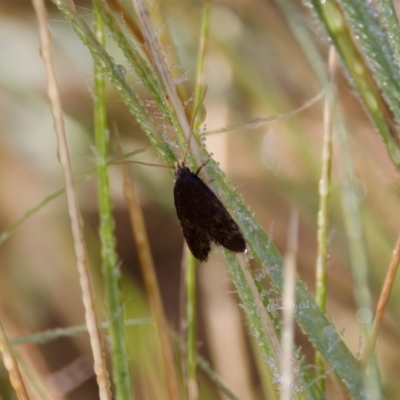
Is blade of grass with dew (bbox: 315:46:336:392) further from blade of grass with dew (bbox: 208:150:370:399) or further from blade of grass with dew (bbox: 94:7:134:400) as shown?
blade of grass with dew (bbox: 94:7:134:400)

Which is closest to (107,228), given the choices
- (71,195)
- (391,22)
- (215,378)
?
(71,195)

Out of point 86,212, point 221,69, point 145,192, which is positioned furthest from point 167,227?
point 221,69

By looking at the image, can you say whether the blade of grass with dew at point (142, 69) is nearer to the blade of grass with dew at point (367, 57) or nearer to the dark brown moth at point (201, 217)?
the dark brown moth at point (201, 217)

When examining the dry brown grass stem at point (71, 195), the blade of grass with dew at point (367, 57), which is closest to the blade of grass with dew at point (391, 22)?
the blade of grass with dew at point (367, 57)

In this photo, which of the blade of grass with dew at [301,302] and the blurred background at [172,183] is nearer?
the blade of grass with dew at [301,302]

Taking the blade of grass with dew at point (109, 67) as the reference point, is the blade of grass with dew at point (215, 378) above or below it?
below

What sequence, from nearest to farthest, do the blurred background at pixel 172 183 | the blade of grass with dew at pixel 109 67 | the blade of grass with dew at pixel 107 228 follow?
the blade of grass with dew at pixel 109 67, the blade of grass with dew at pixel 107 228, the blurred background at pixel 172 183

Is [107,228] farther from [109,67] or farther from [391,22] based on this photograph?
[391,22]
